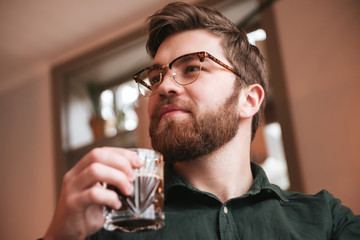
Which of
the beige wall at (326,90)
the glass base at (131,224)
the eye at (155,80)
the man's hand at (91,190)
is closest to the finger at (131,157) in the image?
the man's hand at (91,190)

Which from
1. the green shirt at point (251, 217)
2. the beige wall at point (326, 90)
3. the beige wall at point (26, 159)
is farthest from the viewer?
the beige wall at point (26, 159)

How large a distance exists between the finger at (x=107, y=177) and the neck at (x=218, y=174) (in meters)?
0.56

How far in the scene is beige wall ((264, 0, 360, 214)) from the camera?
2.31 metres

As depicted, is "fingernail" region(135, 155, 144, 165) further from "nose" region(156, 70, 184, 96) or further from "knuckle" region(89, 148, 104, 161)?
"nose" region(156, 70, 184, 96)

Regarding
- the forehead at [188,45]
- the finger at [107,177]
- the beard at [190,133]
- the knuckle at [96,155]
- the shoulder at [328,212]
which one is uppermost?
the forehead at [188,45]

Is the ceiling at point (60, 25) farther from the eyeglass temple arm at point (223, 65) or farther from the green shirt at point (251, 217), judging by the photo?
the green shirt at point (251, 217)

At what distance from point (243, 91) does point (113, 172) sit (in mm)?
883

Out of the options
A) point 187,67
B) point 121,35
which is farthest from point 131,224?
point 121,35

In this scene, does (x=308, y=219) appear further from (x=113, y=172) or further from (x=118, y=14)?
(x=118, y=14)

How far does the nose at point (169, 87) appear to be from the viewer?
141 cm

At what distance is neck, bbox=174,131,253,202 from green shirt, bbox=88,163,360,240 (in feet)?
0.20

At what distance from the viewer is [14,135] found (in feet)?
13.0

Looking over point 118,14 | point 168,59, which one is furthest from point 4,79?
point 168,59

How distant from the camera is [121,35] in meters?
3.50
